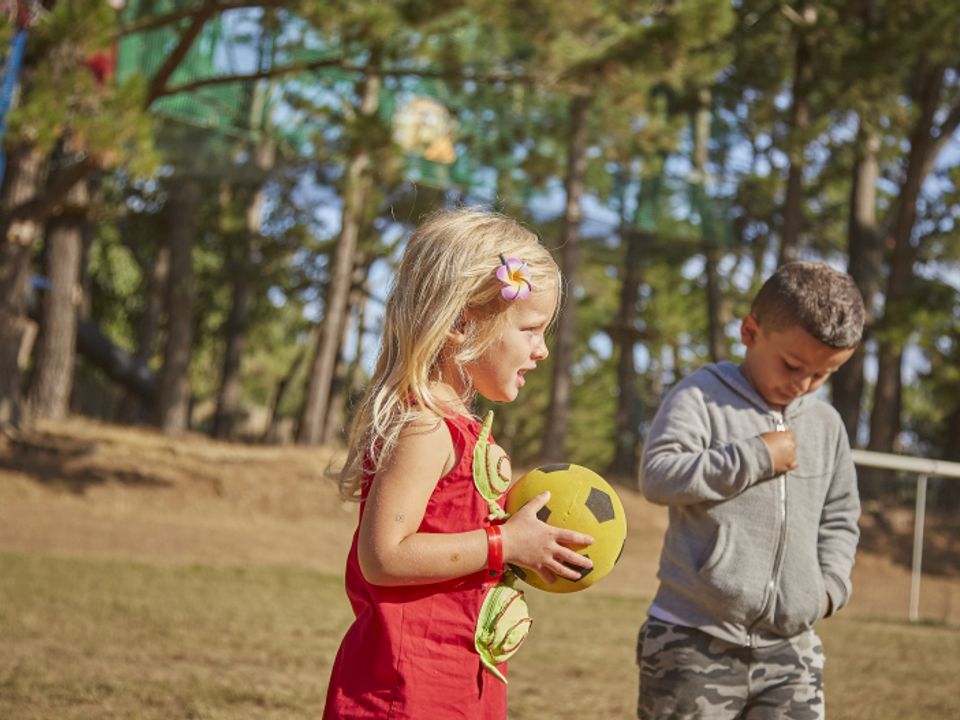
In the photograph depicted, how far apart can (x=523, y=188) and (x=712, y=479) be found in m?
17.5

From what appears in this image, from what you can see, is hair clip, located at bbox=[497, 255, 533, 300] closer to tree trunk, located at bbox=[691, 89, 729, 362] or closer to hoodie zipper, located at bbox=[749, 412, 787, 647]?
hoodie zipper, located at bbox=[749, 412, 787, 647]

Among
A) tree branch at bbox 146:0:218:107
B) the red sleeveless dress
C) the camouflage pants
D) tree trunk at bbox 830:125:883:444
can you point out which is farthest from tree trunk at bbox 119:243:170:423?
the red sleeveless dress

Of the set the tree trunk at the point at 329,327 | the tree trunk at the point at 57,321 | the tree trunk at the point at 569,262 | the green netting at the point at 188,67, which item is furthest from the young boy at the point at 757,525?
the tree trunk at the point at 329,327

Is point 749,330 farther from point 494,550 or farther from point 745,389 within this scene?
point 494,550

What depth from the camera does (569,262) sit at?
19.4m

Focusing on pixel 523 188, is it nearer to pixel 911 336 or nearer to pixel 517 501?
pixel 911 336

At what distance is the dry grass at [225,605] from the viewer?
5.24 meters

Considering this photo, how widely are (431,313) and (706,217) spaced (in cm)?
2010

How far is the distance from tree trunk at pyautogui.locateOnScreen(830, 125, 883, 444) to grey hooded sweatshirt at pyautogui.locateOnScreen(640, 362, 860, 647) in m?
16.6

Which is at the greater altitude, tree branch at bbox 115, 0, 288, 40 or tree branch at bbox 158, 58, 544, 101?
tree branch at bbox 115, 0, 288, 40

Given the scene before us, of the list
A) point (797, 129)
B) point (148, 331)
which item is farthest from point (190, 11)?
point (148, 331)

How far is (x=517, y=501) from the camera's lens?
244cm

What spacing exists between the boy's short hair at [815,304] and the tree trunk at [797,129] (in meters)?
15.7

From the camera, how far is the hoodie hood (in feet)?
10.7
